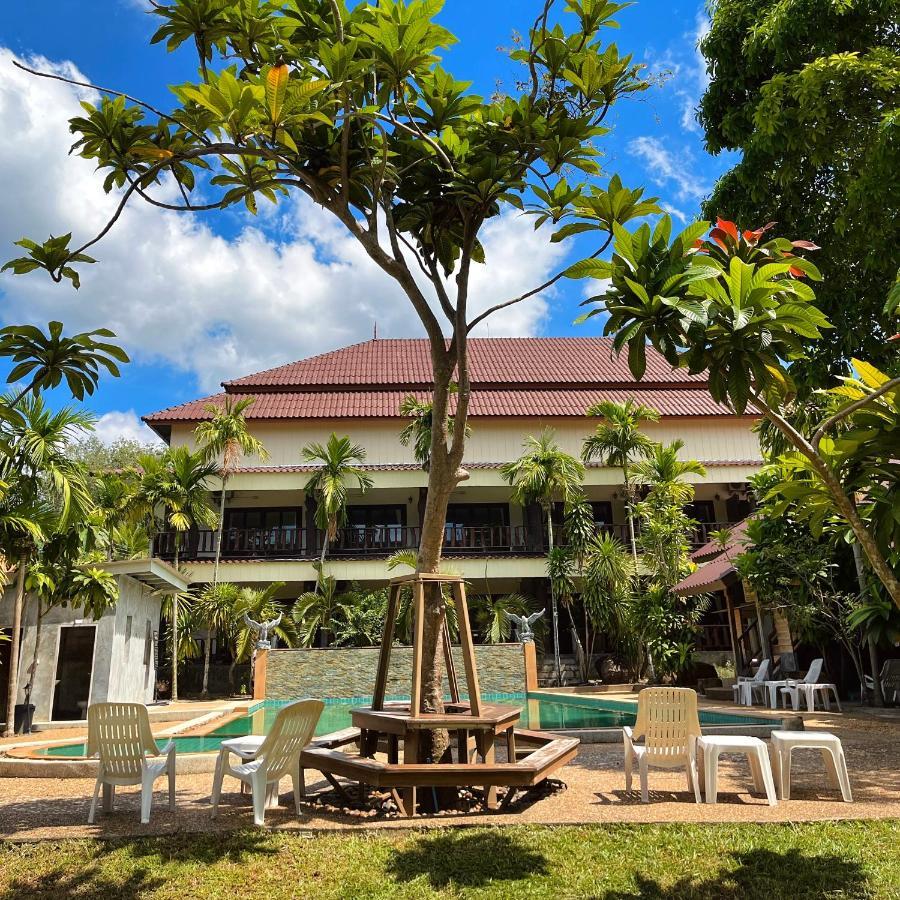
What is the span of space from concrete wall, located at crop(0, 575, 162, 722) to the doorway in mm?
203

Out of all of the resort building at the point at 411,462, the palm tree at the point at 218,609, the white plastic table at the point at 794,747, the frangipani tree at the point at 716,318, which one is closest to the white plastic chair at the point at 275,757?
the frangipani tree at the point at 716,318

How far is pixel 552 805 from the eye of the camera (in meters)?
5.66

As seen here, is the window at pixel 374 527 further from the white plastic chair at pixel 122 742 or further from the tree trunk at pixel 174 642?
the white plastic chair at pixel 122 742

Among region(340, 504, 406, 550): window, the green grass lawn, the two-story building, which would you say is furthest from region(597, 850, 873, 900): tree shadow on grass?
region(340, 504, 406, 550): window

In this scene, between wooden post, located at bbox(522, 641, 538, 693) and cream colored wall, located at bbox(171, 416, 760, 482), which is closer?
wooden post, located at bbox(522, 641, 538, 693)

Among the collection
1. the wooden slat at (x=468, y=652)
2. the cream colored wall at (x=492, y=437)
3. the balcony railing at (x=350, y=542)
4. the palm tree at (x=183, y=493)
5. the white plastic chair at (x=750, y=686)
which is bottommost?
the white plastic chair at (x=750, y=686)

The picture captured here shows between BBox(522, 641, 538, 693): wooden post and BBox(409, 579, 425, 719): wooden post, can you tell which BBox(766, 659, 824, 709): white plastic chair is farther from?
BBox(409, 579, 425, 719): wooden post

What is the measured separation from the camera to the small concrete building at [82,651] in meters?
14.0

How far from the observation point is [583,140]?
5570mm

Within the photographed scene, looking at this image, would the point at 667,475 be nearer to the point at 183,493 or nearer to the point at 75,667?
the point at 183,493

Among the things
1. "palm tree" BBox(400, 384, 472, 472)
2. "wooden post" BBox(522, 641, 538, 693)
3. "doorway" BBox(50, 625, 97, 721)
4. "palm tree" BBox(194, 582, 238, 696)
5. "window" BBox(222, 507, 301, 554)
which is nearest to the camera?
"doorway" BBox(50, 625, 97, 721)

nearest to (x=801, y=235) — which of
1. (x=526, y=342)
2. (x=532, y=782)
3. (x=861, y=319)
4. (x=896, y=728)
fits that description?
(x=861, y=319)

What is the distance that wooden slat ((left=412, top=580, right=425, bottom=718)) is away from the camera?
17.6ft

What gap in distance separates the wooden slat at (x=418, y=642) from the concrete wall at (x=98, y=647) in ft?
34.1
